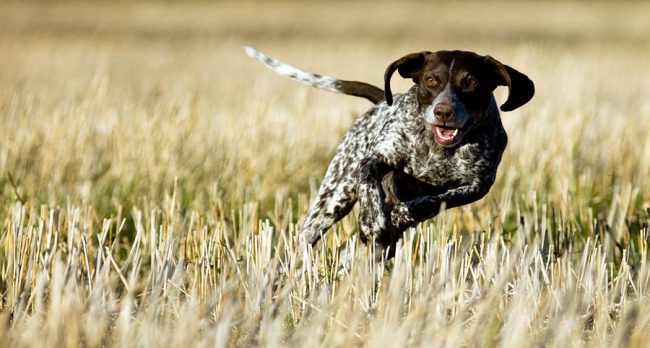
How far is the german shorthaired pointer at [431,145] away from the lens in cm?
494

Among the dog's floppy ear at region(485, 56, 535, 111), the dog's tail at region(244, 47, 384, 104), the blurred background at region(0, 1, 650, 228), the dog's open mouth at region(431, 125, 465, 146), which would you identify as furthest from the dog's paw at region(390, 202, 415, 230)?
the blurred background at region(0, 1, 650, 228)

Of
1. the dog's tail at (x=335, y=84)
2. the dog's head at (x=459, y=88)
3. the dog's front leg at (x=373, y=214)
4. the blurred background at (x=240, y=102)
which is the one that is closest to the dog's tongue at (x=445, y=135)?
the dog's head at (x=459, y=88)

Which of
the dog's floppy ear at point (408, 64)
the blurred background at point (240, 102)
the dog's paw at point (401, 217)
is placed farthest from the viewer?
the blurred background at point (240, 102)

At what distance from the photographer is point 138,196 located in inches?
267

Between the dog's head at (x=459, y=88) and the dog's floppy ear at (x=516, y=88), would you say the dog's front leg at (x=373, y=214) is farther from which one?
the dog's floppy ear at (x=516, y=88)

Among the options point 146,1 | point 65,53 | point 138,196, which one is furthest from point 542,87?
point 146,1

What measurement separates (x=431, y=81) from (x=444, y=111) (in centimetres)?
29

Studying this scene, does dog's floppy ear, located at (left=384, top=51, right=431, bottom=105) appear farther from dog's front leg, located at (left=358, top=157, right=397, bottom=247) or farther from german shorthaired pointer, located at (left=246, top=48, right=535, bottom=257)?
dog's front leg, located at (left=358, top=157, right=397, bottom=247)

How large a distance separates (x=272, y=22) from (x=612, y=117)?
1825cm

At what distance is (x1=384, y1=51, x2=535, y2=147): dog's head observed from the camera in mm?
4840

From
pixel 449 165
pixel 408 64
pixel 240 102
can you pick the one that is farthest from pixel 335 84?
pixel 240 102

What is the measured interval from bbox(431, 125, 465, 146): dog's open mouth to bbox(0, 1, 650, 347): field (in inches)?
18.8

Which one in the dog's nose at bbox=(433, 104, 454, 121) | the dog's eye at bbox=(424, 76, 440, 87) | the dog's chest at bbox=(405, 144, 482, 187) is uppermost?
the dog's eye at bbox=(424, 76, 440, 87)

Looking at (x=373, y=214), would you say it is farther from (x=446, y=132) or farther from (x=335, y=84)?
(x=335, y=84)
